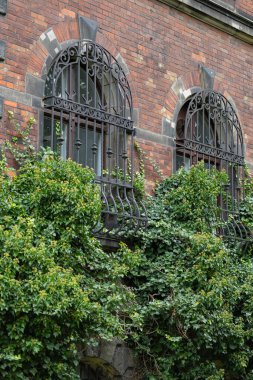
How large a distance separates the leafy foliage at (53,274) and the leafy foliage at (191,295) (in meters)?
0.57

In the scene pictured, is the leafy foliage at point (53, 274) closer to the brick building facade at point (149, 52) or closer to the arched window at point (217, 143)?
the brick building facade at point (149, 52)

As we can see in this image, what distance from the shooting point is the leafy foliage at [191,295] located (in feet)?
39.2

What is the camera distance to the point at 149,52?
14.2 meters

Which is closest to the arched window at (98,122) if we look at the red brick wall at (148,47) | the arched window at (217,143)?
the red brick wall at (148,47)

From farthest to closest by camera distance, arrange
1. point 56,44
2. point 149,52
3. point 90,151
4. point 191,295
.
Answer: point 149,52
point 90,151
point 56,44
point 191,295

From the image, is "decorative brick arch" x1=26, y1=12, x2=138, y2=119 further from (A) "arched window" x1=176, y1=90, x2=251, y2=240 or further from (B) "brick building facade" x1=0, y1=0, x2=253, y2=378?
(A) "arched window" x1=176, y1=90, x2=251, y2=240

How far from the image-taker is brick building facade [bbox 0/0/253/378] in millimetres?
12195

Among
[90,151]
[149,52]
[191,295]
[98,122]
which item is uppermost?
[149,52]

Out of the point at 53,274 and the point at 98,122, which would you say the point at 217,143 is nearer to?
the point at 98,122

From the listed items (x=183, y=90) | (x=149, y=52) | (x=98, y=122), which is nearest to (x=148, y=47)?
(x=149, y=52)

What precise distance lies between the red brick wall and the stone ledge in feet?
0.29

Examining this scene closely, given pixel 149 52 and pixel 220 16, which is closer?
pixel 149 52

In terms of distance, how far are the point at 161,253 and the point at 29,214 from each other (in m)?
2.40

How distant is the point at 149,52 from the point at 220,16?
1847 mm
